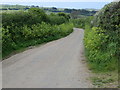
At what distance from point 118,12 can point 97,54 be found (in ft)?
8.42

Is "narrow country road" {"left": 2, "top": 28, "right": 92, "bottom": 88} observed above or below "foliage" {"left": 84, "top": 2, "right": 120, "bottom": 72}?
below

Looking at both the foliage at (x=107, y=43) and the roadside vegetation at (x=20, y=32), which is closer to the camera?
the foliage at (x=107, y=43)

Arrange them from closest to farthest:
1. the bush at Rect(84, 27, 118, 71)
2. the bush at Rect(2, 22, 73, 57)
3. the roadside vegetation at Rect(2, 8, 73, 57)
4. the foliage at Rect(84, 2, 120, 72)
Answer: the bush at Rect(84, 27, 118, 71), the foliage at Rect(84, 2, 120, 72), the bush at Rect(2, 22, 73, 57), the roadside vegetation at Rect(2, 8, 73, 57)

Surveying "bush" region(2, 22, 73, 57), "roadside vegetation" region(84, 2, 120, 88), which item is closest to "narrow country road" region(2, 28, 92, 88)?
"roadside vegetation" region(84, 2, 120, 88)

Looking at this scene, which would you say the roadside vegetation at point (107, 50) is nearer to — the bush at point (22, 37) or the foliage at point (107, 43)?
the foliage at point (107, 43)

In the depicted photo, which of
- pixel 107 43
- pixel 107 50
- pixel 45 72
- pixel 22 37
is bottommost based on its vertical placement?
pixel 22 37

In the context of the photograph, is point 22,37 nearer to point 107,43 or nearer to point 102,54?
point 107,43

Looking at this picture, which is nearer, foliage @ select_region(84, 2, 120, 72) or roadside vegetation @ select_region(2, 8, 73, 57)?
foliage @ select_region(84, 2, 120, 72)

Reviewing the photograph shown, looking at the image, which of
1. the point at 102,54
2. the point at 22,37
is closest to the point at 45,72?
the point at 102,54

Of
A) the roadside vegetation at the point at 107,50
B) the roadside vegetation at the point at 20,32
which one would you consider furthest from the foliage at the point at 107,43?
the roadside vegetation at the point at 20,32

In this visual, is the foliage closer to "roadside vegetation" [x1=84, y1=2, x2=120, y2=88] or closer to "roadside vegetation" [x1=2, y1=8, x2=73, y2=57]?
"roadside vegetation" [x1=84, y1=2, x2=120, y2=88]

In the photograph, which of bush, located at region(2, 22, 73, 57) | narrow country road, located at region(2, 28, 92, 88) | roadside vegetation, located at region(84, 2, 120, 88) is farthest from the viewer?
bush, located at region(2, 22, 73, 57)

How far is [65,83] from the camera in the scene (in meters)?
8.15

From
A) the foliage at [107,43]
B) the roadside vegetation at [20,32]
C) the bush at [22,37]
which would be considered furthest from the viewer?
the roadside vegetation at [20,32]
